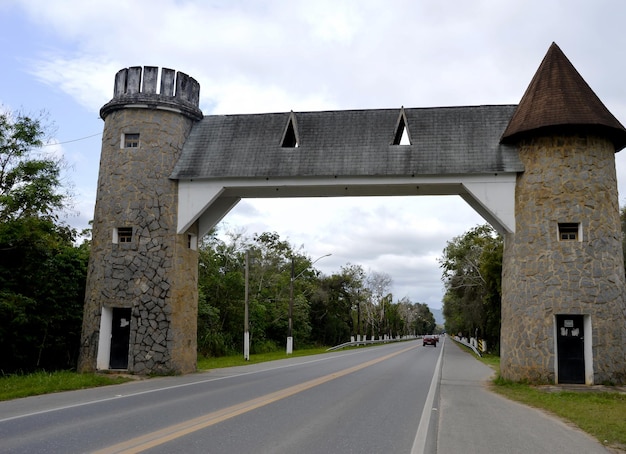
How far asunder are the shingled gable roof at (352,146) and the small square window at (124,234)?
2394mm

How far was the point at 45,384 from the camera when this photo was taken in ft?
43.0

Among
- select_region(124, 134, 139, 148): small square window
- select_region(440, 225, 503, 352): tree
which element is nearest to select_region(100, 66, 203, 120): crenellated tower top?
select_region(124, 134, 139, 148): small square window

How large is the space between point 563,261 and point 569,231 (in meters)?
0.99

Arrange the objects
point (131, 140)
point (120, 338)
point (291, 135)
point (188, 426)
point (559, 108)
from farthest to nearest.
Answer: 1. point (291, 135)
2. point (131, 140)
3. point (120, 338)
4. point (559, 108)
5. point (188, 426)

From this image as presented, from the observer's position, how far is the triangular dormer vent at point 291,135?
64.4ft

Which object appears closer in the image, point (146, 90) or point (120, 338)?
point (120, 338)

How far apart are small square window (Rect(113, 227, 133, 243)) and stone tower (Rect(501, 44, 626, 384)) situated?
12298 millimetres

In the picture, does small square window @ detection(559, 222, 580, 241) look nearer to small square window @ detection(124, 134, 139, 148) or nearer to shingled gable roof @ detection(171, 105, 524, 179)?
shingled gable roof @ detection(171, 105, 524, 179)

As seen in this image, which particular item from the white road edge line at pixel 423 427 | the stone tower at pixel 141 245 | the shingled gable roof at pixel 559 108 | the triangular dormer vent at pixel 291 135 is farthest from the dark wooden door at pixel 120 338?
the shingled gable roof at pixel 559 108

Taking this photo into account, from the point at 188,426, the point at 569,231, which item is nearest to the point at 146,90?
the point at 188,426

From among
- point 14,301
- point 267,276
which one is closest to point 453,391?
point 14,301

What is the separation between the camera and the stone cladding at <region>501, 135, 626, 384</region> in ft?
50.9

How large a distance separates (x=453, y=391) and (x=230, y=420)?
7.79m

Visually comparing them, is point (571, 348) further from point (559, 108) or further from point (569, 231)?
point (559, 108)
